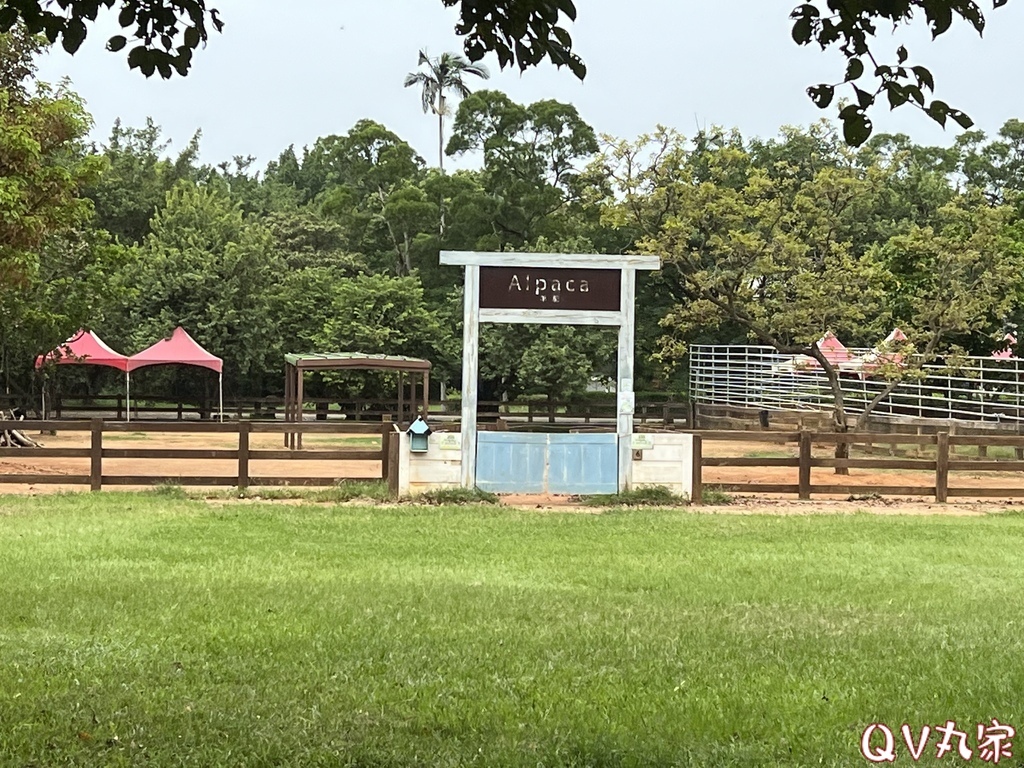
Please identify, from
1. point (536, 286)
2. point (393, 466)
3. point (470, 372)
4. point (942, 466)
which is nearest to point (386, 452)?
point (393, 466)

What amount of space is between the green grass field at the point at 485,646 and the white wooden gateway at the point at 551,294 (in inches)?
168

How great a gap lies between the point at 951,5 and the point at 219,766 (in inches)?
144

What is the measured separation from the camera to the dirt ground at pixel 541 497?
598 inches

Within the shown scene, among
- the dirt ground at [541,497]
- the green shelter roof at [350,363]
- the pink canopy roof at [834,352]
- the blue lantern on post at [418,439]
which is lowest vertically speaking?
the dirt ground at [541,497]

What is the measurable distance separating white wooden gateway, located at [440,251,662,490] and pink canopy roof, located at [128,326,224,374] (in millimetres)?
18227

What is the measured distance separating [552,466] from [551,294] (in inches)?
88.8

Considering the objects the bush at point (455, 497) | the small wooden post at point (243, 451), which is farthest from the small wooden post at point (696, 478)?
the small wooden post at point (243, 451)

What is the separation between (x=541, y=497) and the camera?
614 inches

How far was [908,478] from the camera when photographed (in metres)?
21.0

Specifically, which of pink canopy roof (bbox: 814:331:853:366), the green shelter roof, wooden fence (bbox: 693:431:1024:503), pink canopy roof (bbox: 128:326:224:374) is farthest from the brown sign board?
pink canopy roof (bbox: 814:331:853:366)

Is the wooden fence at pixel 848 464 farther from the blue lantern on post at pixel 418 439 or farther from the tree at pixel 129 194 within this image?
the tree at pixel 129 194

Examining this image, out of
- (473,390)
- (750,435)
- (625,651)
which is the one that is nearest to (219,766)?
(625,651)

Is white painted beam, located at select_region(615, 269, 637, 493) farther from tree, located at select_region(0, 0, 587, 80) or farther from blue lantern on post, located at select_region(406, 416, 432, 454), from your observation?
tree, located at select_region(0, 0, 587, 80)

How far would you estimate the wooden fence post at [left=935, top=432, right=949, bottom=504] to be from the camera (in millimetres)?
15578
